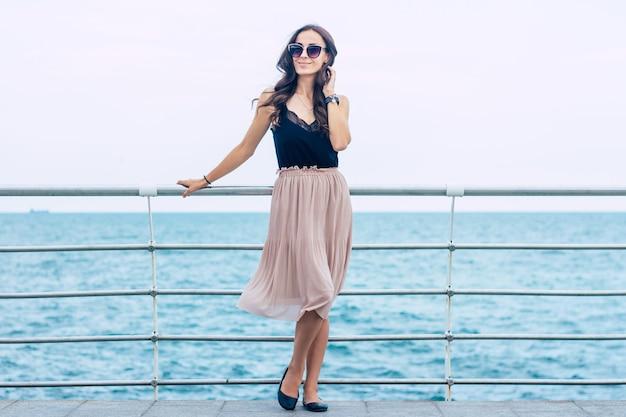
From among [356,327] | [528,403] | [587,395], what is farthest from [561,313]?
[528,403]

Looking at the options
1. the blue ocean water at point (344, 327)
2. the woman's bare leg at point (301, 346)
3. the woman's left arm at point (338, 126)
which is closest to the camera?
the woman's left arm at point (338, 126)

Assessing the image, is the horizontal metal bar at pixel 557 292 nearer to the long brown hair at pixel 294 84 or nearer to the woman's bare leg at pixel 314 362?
the woman's bare leg at pixel 314 362

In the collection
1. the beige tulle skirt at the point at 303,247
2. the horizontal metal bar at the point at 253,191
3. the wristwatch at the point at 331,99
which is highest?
the wristwatch at the point at 331,99

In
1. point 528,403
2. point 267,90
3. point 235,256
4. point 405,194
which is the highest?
point 267,90

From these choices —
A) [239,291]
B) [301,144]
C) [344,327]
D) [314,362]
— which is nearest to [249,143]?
[301,144]

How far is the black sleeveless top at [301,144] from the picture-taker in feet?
10.4

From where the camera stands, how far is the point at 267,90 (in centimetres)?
326

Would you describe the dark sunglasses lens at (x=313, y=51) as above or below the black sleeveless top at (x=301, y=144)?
above

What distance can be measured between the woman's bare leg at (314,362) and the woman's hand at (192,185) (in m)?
0.84

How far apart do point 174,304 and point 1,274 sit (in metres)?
14.9

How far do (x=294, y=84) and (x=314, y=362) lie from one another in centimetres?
126

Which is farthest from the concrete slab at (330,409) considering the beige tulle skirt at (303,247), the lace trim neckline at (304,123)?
the lace trim neckline at (304,123)

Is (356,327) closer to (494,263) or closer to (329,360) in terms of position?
(329,360)

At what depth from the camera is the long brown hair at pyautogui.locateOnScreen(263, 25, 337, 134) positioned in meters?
3.15
